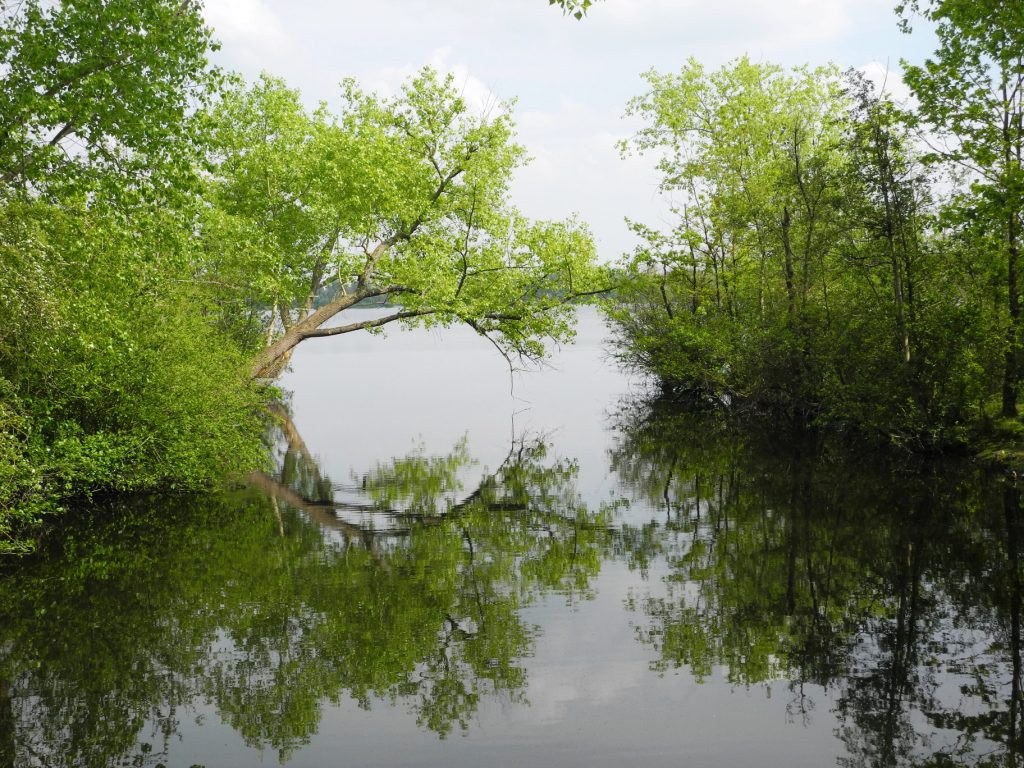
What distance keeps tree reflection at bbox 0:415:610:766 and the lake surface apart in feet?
0.17

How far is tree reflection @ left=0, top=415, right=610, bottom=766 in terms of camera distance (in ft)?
29.9

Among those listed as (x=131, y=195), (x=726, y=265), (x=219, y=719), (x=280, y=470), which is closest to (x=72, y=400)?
(x=131, y=195)

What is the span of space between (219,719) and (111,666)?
2101 mm

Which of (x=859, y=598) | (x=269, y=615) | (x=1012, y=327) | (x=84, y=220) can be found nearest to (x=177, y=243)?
(x=84, y=220)

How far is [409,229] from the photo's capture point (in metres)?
30.7

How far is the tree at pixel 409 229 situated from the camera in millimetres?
29109

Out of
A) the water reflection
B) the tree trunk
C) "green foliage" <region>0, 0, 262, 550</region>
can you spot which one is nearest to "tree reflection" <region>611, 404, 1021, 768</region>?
the water reflection

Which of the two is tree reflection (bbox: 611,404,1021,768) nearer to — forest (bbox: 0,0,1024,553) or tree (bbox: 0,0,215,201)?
forest (bbox: 0,0,1024,553)

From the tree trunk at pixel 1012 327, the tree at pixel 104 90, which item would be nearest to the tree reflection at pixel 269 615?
the tree at pixel 104 90

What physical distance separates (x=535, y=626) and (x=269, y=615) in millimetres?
3502

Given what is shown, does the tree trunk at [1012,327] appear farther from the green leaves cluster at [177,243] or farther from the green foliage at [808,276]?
the green leaves cluster at [177,243]

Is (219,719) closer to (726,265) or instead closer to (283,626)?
(283,626)

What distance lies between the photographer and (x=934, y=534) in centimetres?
1579

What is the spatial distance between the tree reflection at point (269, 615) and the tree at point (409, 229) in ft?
32.8
